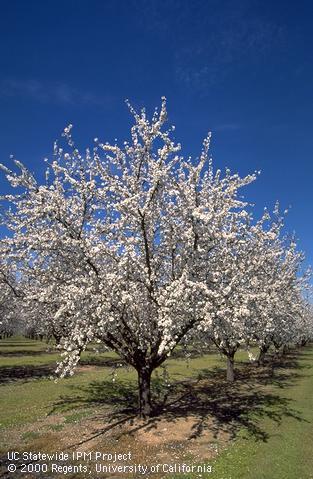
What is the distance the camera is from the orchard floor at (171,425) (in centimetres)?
1620

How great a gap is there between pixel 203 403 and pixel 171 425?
6559 mm

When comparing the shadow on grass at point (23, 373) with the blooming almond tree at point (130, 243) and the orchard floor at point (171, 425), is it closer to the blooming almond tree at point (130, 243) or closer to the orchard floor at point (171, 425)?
the orchard floor at point (171, 425)

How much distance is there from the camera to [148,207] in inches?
750

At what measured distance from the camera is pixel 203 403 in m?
27.1

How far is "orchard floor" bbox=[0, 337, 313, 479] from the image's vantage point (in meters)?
16.2

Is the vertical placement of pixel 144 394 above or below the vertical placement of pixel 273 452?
above

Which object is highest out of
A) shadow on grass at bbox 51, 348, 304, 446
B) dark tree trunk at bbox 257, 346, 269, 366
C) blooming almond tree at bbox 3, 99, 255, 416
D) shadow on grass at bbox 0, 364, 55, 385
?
blooming almond tree at bbox 3, 99, 255, 416

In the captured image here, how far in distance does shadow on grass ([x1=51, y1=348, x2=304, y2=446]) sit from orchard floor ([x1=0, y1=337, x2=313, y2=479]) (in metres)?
0.06

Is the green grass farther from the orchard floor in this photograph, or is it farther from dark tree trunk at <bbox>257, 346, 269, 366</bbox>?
dark tree trunk at <bbox>257, 346, 269, 366</bbox>

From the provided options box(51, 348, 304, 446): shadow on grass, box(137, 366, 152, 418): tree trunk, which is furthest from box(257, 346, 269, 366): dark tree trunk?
box(137, 366, 152, 418): tree trunk

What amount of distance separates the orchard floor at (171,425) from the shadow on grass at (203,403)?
0.06 meters

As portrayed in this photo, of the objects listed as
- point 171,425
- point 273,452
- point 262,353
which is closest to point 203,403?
point 171,425

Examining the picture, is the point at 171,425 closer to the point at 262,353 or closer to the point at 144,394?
the point at 144,394

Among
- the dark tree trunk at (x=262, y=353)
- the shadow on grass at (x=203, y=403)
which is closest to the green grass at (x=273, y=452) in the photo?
the shadow on grass at (x=203, y=403)
